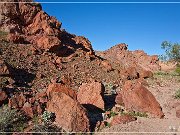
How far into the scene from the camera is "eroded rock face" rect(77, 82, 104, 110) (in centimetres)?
2109

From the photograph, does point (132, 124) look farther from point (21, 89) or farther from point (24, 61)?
point (24, 61)

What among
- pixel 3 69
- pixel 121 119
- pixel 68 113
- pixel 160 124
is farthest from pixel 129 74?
pixel 68 113

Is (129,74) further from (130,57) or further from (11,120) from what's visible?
(11,120)

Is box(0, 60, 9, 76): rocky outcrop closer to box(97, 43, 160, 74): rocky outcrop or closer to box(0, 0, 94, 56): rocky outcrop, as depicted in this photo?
box(0, 0, 94, 56): rocky outcrop

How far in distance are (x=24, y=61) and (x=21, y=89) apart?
735cm

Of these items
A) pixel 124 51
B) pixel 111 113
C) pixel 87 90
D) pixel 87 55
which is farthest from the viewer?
pixel 124 51

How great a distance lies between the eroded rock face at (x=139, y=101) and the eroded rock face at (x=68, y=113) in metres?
5.56

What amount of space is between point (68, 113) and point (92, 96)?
4605 mm

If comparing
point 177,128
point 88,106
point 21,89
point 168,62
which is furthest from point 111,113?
point 168,62

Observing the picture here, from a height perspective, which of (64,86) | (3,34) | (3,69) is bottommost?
(64,86)

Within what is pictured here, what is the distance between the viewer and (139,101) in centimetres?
2197

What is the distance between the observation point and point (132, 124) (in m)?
19.0

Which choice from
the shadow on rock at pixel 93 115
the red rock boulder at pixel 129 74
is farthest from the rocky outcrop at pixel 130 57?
the shadow on rock at pixel 93 115

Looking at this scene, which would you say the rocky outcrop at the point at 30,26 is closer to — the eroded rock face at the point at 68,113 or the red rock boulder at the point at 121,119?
the eroded rock face at the point at 68,113
